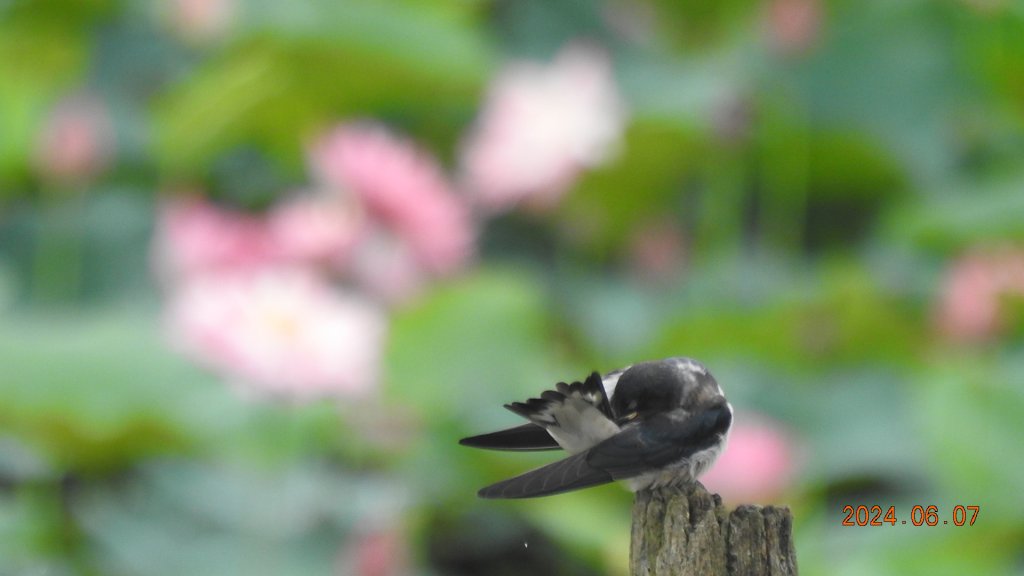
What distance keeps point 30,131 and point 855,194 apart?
5.43ft

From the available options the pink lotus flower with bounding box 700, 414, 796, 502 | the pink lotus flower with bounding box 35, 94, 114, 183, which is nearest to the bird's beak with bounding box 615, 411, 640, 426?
the pink lotus flower with bounding box 700, 414, 796, 502

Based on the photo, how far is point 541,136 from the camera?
2.53m

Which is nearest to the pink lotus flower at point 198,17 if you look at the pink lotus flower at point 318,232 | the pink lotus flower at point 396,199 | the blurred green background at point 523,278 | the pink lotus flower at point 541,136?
the blurred green background at point 523,278

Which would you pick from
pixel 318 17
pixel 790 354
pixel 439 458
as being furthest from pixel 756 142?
pixel 439 458

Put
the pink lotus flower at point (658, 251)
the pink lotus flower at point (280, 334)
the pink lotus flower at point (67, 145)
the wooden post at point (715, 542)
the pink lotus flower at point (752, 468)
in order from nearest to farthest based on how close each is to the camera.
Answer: the wooden post at point (715, 542), the pink lotus flower at point (280, 334), the pink lotus flower at point (752, 468), the pink lotus flower at point (67, 145), the pink lotus flower at point (658, 251)

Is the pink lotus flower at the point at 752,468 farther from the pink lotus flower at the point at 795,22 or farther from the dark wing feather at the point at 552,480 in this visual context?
the dark wing feather at the point at 552,480

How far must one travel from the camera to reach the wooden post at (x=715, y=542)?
0.84m

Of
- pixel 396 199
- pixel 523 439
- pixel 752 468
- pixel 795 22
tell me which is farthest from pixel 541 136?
pixel 523 439

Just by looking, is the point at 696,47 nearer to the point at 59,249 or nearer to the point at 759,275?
the point at 759,275

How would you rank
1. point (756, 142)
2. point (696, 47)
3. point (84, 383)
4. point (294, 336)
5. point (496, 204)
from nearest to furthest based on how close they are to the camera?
point (294, 336)
point (84, 383)
point (496, 204)
point (756, 142)
point (696, 47)

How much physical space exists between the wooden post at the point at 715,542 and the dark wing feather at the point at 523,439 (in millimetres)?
88

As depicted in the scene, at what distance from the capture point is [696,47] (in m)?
3.49

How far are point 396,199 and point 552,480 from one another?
1240mm

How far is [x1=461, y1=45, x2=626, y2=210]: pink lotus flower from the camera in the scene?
8.25ft
